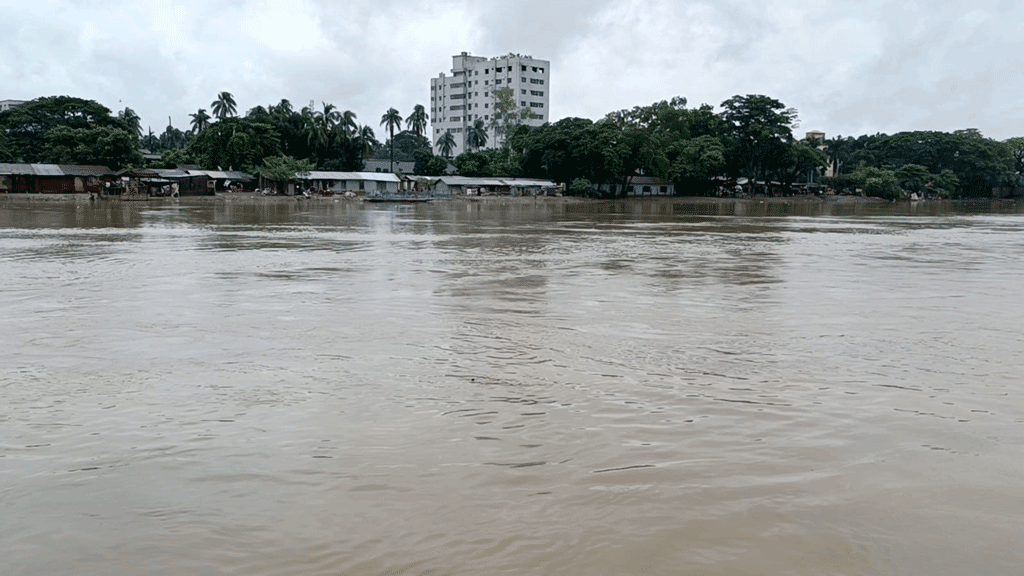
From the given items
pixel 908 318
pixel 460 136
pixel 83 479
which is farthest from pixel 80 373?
pixel 460 136

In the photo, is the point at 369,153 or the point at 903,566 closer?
the point at 903,566

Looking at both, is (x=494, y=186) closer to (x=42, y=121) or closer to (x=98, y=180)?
(x=98, y=180)

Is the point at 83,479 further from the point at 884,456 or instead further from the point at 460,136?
the point at 460,136

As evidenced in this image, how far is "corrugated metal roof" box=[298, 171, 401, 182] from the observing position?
268 feet

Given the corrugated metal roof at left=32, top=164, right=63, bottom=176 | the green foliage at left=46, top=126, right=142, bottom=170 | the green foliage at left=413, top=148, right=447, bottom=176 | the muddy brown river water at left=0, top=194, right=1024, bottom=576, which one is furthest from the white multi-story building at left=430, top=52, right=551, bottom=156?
the muddy brown river water at left=0, top=194, right=1024, bottom=576

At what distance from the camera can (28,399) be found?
634 centimetres

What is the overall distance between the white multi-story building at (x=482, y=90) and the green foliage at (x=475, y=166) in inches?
1896

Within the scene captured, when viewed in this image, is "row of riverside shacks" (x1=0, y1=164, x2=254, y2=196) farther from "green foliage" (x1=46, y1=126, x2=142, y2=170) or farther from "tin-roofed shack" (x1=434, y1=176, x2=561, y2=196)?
"tin-roofed shack" (x1=434, y1=176, x2=561, y2=196)

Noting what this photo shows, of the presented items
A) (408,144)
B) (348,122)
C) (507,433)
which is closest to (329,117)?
(348,122)

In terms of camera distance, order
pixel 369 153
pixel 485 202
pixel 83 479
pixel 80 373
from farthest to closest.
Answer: pixel 369 153
pixel 485 202
pixel 80 373
pixel 83 479

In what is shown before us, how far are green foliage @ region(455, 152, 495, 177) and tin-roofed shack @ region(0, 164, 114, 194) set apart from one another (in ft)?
125

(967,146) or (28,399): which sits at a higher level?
(967,146)

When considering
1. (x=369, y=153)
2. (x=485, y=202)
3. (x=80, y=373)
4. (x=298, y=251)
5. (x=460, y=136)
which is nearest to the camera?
(x=80, y=373)

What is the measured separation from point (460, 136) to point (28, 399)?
148 metres
